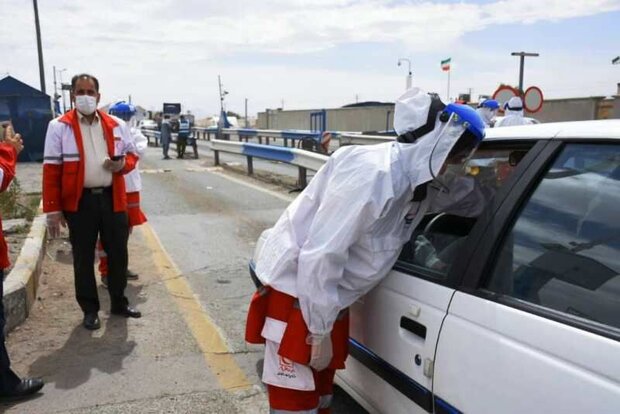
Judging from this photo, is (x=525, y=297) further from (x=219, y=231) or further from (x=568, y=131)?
(x=219, y=231)

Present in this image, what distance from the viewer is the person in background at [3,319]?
3.10 m

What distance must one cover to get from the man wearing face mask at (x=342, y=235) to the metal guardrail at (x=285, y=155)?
6161 mm

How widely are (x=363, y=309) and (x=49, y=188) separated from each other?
273 cm

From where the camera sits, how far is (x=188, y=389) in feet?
11.4

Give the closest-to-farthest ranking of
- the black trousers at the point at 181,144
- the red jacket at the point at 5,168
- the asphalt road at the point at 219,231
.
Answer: the red jacket at the point at 5,168 < the asphalt road at the point at 219,231 < the black trousers at the point at 181,144

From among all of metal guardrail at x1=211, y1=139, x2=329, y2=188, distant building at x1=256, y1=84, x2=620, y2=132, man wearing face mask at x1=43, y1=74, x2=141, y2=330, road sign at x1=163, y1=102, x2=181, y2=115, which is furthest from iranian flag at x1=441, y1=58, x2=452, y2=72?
road sign at x1=163, y1=102, x2=181, y2=115

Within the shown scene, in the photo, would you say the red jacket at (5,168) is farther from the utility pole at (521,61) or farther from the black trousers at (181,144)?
the black trousers at (181,144)

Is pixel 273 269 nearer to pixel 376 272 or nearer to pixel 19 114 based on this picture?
pixel 376 272

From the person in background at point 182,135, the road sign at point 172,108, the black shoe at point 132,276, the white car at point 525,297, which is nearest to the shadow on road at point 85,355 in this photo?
the black shoe at point 132,276

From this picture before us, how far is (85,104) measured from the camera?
4.19m

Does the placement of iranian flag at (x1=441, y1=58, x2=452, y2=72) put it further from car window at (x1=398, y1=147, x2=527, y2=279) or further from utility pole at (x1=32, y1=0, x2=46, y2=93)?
utility pole at (x1=32, y1=0, x2=46, y2=93)

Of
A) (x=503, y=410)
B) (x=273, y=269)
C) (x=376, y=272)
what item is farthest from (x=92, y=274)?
(x=503, y=410)

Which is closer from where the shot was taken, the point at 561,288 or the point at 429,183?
the point at 561,288

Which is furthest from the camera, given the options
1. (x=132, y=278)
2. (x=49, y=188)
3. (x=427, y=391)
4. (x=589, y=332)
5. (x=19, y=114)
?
(x=19, y=114)
